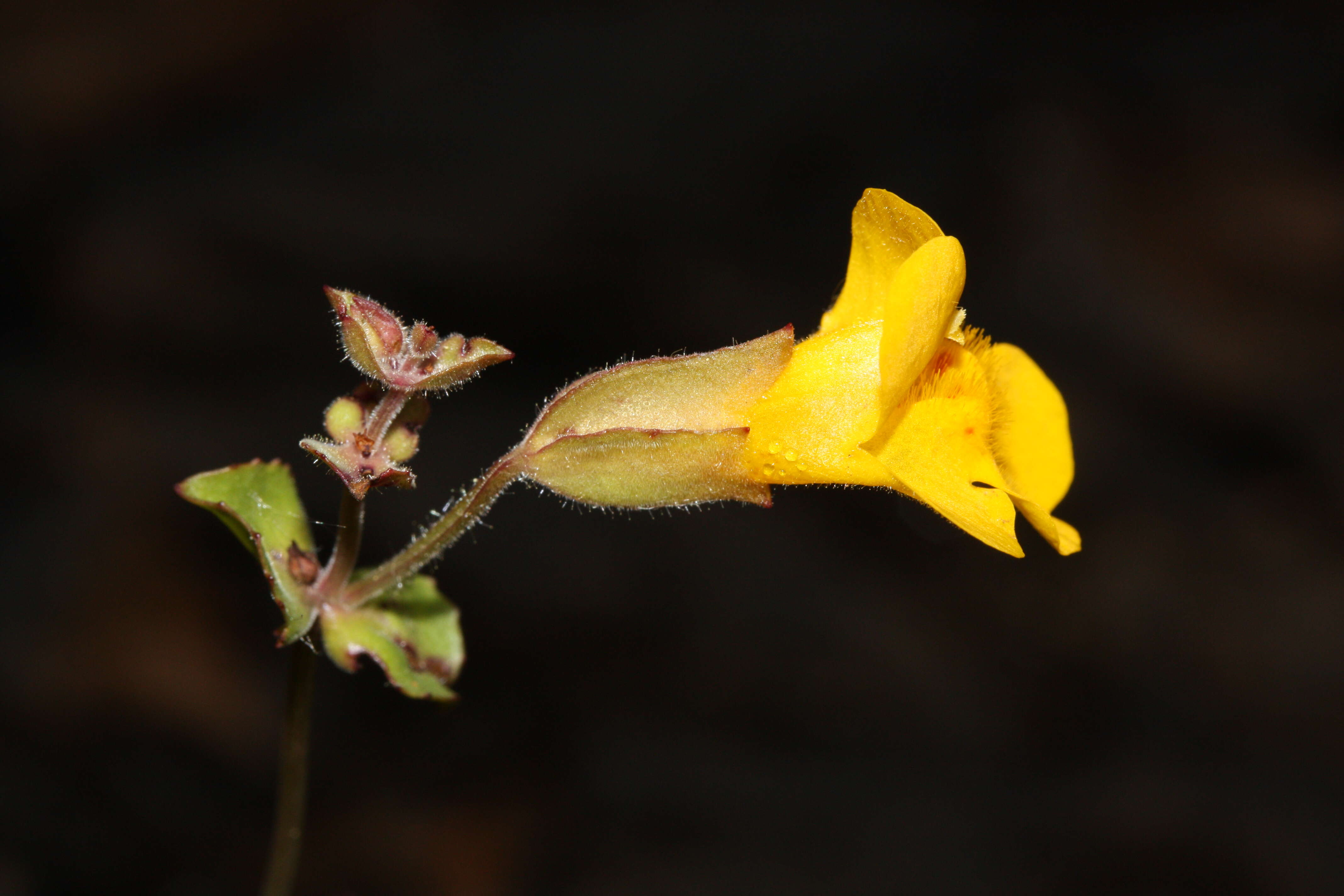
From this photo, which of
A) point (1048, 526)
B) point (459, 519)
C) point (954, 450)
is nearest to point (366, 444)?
point (459, 519)

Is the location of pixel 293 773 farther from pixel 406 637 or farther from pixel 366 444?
pixel 366 444

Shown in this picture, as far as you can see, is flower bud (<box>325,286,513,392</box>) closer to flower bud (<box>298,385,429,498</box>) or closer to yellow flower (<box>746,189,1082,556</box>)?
flower bud (<box>298,385,429,498</box>)

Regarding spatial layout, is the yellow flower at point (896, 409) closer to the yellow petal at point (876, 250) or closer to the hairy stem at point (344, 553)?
the yellow petal at point (876, 250)

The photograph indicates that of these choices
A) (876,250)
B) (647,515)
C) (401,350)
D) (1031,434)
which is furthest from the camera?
(647,515)

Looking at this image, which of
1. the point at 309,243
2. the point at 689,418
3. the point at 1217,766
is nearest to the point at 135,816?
the point at 309,243

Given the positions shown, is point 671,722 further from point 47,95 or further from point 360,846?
point 47,95

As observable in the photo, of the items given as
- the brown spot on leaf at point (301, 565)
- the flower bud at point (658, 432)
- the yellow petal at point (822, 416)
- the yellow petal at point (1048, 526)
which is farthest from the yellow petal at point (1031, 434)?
the brown spot on leaf at point (301, 565)

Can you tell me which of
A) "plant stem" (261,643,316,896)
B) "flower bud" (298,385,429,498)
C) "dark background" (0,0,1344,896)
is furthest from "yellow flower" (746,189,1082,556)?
"dark background" (0,0,1344,896)
